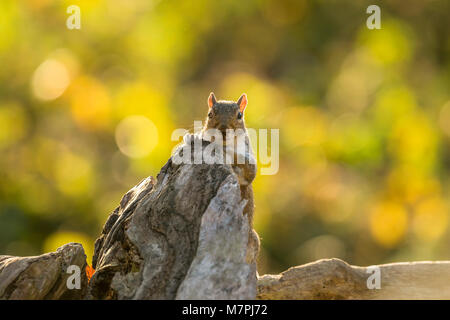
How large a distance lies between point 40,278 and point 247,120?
410cm

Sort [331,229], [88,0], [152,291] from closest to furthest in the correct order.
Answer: [152,291] → [88,0] → [331,229]

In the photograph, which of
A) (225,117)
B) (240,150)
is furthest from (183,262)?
(225,117)

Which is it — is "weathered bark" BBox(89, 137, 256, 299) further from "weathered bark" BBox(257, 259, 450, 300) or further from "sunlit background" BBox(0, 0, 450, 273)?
"sunlit background" BBox(0, 0, 450, 273)

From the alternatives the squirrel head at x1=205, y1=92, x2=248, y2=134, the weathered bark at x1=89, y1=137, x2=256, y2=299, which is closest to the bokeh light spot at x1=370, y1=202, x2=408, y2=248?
the squirrel head at x1=205, y1=92, x2=248, y2=134

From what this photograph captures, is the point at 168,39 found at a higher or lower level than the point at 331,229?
higher

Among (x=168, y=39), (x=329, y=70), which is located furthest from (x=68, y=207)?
(x=329, y=70)

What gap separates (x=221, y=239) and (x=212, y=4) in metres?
7.33

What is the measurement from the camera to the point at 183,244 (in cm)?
284

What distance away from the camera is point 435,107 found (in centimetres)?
895

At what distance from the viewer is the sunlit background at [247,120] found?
296 inches

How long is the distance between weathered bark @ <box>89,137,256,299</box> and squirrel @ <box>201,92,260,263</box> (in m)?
0.22

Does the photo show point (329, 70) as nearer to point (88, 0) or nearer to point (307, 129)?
point (307, 129)

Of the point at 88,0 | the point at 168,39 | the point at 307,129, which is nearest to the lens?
the point at 88,0

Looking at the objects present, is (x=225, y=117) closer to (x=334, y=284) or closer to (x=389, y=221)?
(x=334, y=284)
